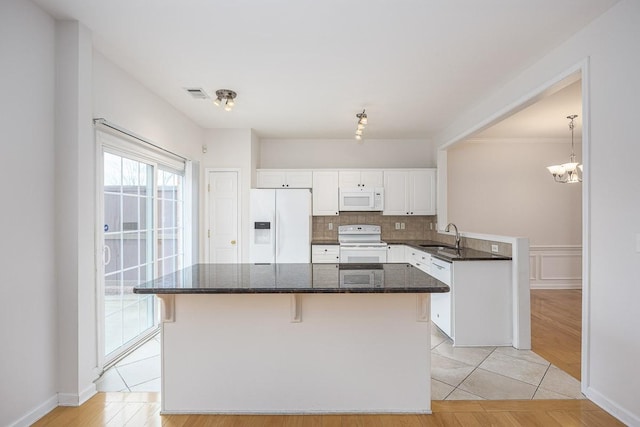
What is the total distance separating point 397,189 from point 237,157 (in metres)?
2.58

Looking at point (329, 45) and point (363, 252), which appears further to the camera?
point (363, 252)

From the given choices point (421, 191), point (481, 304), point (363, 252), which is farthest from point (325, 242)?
point (481, 304)

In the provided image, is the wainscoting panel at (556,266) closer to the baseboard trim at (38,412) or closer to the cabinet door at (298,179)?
the cabinet door at (298,179)

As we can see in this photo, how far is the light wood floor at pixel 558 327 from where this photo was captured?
308cm

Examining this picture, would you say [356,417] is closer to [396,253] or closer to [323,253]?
[323,253]

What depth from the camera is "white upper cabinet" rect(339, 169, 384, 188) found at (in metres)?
5.46

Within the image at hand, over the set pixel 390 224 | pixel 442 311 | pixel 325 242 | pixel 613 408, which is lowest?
pixel 613 408

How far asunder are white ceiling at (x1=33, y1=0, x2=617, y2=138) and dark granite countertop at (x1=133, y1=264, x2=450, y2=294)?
1.74 metres

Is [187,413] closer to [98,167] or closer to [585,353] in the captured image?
[98,167]

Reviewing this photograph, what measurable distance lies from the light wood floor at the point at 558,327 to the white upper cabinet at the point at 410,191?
207cm

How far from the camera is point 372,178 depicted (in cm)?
546

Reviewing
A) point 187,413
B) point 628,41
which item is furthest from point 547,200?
point 187,413

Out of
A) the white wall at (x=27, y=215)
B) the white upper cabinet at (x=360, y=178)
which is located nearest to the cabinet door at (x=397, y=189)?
the white upper cabinet at (x=360, y=178)

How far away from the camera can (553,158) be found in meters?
5.79
